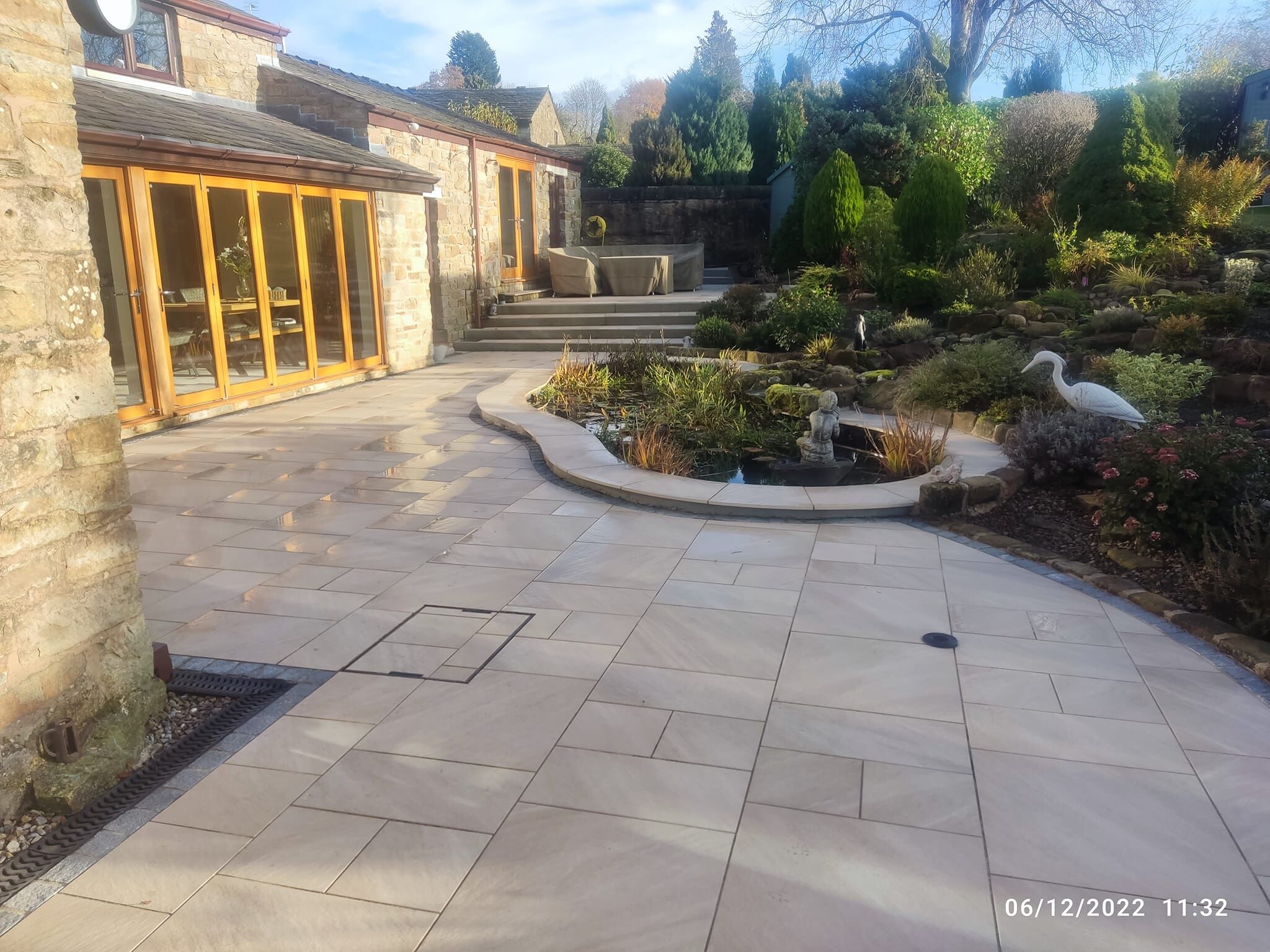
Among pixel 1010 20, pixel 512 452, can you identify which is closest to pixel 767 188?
pixel 1010 20

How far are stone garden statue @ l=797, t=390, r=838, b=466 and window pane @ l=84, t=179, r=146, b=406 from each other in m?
5.88

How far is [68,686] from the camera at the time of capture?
102 inches

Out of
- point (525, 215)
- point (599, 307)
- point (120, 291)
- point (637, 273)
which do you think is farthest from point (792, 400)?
point (525, 215)

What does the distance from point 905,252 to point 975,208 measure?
3.88 m

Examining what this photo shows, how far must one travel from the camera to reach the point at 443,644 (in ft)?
11.7

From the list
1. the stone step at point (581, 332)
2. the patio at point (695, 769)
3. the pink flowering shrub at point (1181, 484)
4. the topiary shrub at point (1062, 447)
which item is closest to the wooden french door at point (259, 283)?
the stone step at point (581, 332)

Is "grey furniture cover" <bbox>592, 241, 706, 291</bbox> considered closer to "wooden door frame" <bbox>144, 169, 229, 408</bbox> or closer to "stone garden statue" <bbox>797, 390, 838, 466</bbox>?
"wooden door frame" <bbox>144, 169, 229, 408</bbox>

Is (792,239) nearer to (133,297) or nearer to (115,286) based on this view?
(133,297)

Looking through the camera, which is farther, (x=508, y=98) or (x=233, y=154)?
(x=508, y=98)

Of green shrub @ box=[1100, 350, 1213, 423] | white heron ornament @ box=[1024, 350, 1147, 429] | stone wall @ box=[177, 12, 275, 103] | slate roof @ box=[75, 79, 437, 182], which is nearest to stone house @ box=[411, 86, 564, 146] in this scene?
stone wall @ box=[177, 12, 275, 103]

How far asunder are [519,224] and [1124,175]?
930 centimetres

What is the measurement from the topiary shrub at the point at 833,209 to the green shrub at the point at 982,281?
3.78 metres

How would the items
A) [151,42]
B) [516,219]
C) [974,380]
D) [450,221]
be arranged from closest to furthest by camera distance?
[974,380] → [151,42] → [450,221] → [516,219]

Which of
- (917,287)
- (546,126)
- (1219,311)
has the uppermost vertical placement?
(546,126)
